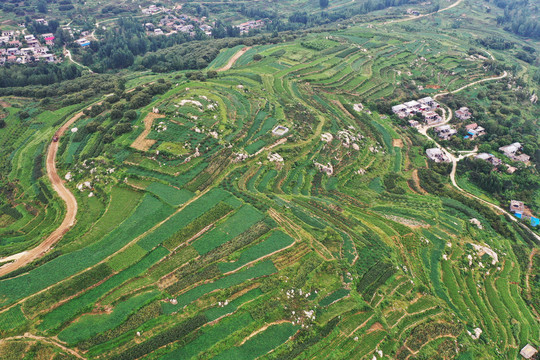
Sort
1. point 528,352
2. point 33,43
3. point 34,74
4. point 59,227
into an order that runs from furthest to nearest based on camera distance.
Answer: point 33,43 < point 34,74 < point 59,227 < point 528,352

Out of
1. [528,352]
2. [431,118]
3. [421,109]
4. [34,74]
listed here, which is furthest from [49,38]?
[528,352]

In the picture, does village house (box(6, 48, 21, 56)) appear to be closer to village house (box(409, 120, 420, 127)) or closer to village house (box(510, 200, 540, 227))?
village house (box(409, 120, 420, 127))

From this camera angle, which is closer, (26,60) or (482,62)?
(26,60)

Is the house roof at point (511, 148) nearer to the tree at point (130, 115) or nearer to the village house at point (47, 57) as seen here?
the tree at point (130, 115)

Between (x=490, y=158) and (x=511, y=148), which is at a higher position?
(x=511, y=148)

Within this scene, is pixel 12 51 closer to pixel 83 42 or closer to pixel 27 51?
pixel 27 51

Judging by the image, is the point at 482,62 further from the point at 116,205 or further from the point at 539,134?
the point at 116,205

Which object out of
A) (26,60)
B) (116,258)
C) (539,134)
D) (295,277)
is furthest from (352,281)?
(26,60)
